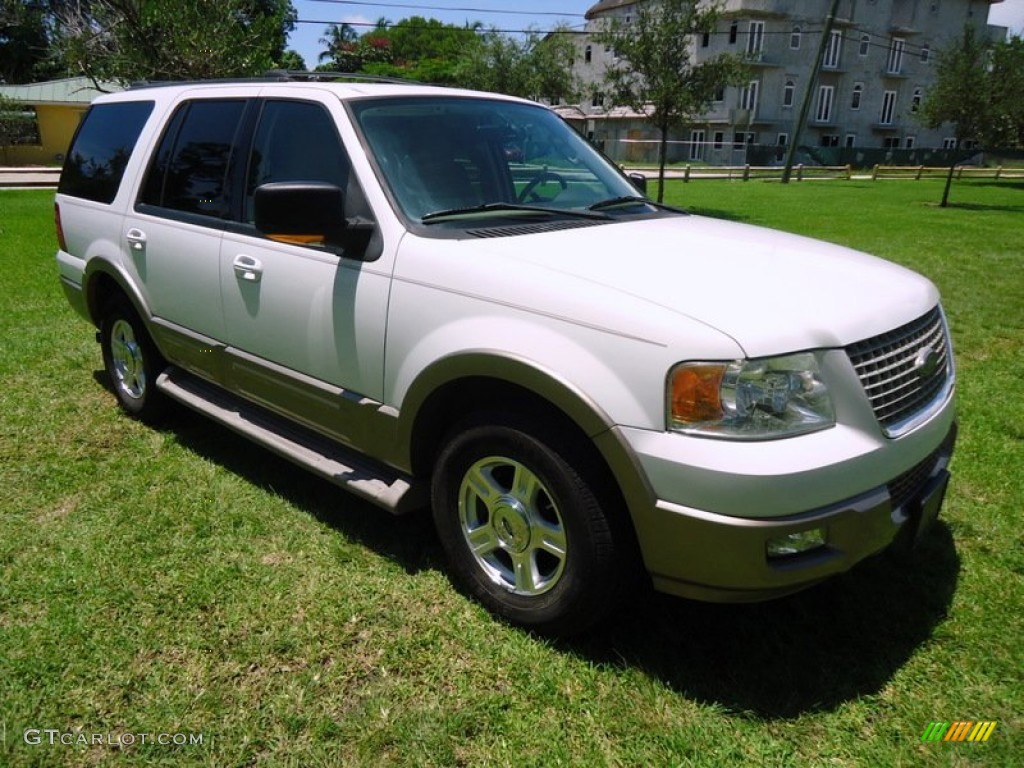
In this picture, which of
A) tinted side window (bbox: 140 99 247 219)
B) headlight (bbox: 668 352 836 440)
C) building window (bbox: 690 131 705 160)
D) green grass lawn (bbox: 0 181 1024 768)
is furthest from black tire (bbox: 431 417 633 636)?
building window (bbox: 690 131 705 160)

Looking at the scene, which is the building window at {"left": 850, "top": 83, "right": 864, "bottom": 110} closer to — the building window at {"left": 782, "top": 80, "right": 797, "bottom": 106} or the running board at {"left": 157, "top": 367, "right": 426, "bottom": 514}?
the building window at {"left": 782, "top": 80, "right": 797, "bottom": 106}

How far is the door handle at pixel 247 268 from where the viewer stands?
3.46 metres

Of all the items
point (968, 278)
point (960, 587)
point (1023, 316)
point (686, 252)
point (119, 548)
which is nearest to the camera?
point (686, 252)

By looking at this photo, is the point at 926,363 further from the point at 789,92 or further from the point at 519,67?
the point at 789,92

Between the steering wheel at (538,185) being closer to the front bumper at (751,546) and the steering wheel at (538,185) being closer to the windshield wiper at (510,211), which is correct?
the windshield wiper at (510,211)

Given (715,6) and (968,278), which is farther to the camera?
(715,6)

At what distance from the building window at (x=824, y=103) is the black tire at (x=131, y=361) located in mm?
59721

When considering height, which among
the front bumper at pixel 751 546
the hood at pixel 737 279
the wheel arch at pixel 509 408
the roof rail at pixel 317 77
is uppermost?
the roof rail at pixel 317 77

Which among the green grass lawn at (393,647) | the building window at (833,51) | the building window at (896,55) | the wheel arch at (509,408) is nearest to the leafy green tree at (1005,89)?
the green grass lawn at (393,647)

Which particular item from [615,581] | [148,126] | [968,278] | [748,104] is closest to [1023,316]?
[968,278]

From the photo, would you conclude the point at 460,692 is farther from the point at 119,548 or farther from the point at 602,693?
the point at 119,548

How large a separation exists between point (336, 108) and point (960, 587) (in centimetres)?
328

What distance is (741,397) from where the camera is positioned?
2.24m

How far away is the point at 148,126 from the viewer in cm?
433
